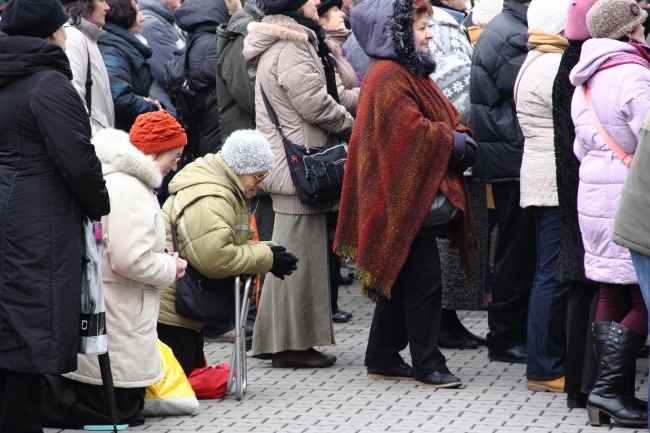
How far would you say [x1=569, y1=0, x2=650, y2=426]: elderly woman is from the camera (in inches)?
225

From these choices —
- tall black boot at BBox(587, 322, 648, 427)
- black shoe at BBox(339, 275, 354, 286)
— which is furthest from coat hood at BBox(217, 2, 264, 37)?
tall black boot at BBox(587, 322, 648, 427)

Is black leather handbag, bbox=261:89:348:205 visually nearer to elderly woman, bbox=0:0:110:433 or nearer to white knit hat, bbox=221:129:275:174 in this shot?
white knit hat, bbox=221:129:275:174

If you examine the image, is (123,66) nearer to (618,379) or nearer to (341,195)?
(341,195)

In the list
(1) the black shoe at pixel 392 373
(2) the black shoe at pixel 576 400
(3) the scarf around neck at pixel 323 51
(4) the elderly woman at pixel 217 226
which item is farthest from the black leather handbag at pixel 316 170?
(2) the black shoe at pixel 576 400

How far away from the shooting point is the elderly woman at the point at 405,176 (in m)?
6.50

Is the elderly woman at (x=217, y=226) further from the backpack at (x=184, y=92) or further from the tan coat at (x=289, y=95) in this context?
the backpack at (x=184, y=92)

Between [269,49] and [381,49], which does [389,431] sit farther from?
[269,49]

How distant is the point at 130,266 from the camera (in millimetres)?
5719

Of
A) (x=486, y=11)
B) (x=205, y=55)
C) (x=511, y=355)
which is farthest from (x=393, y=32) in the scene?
(x=486, y=11)

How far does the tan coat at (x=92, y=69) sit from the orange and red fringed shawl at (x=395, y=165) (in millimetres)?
1686

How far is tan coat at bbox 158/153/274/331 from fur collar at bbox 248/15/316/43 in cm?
98

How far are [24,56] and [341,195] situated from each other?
226 cm

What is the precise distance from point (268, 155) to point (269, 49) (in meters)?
0.96

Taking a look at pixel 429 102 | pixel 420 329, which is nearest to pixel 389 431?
pixel 420 329
